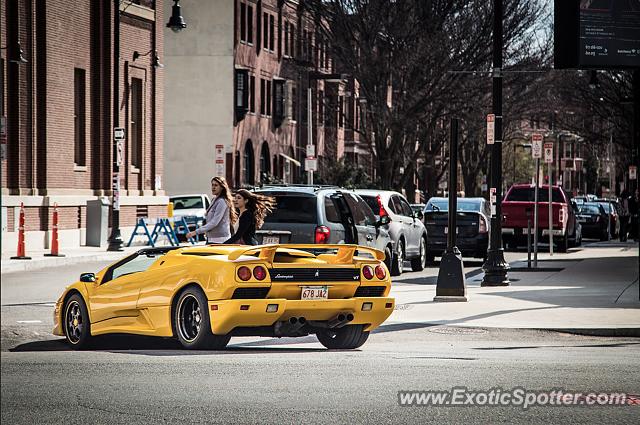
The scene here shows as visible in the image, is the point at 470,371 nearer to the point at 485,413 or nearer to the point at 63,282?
the point at 485,413

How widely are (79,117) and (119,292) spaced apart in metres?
29.4

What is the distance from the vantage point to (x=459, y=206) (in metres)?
34.0

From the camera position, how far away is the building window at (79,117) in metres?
41.8

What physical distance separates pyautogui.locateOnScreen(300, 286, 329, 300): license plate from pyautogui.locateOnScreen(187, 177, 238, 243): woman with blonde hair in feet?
16.5

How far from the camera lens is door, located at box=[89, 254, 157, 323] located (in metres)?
13.3

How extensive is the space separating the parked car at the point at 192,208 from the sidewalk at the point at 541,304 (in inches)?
670

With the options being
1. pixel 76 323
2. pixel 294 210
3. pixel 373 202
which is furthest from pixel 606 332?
pixel 373 202

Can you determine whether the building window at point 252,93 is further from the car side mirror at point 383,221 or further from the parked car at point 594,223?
the car side mirror at point 383,221

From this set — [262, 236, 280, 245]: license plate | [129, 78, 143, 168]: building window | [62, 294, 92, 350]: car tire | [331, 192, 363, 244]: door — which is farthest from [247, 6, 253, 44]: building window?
[62, 294, 92, 350]: car tire

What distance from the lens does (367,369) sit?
11.7 metres

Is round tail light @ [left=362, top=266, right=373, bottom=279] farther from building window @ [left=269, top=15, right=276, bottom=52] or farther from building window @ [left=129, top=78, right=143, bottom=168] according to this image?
building window @ [left=269, top=15, right=276, bottom=52]

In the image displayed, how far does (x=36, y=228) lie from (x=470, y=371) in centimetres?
2703

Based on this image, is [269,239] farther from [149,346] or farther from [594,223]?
[594,223]

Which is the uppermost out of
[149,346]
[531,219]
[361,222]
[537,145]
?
[537,145]
